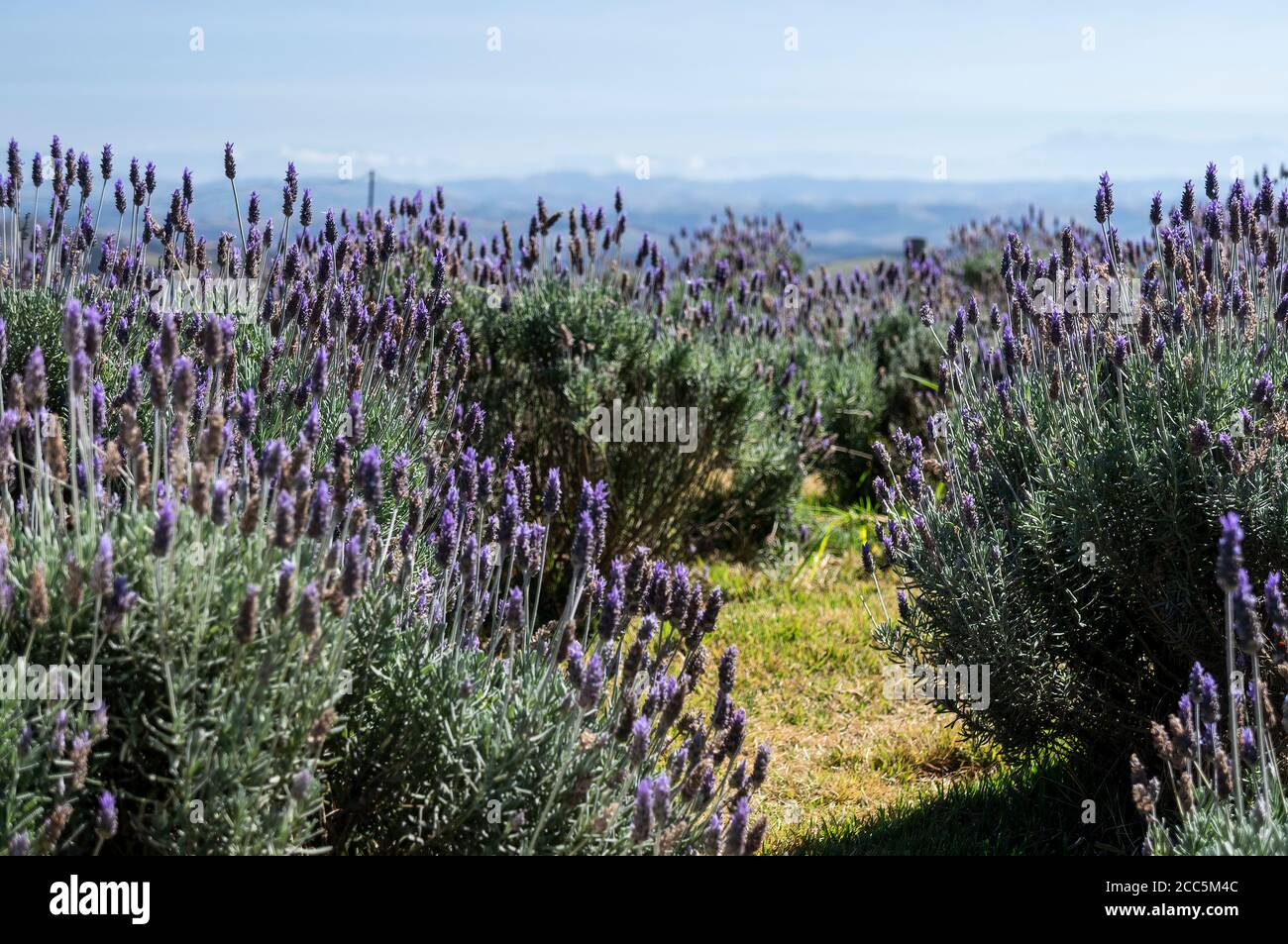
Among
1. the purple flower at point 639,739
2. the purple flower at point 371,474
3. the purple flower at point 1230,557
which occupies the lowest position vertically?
the purple flower at point 639,739

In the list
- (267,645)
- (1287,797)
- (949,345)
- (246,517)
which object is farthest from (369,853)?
(949,345)

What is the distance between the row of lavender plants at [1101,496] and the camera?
3051mm

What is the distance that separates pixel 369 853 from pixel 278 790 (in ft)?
1.25

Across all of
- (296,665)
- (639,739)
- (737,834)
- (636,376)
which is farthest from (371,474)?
(636,376)

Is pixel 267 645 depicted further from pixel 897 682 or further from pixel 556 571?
pixel 556 571

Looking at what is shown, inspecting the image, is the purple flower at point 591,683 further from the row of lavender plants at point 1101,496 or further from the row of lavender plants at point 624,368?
the row of lavender plants at point 624,368

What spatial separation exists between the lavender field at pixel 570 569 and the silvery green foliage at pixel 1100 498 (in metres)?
0.01

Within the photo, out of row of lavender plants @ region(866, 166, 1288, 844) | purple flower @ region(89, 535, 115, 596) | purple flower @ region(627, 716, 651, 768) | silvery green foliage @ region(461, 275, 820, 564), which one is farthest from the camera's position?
silvery green foliage @ region(461, 275, 820, 564)

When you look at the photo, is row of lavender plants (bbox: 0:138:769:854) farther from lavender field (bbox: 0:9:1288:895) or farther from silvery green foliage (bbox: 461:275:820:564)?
silvery green foliage (bbox: 461:275:820:564)

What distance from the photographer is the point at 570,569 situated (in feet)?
19.5

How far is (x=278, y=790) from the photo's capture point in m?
2.31

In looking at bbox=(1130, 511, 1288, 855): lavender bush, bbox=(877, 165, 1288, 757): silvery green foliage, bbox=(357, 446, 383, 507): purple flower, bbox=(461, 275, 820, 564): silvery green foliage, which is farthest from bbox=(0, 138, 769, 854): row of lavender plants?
bbox=(461, 275, 820, 564): silvery green foliage

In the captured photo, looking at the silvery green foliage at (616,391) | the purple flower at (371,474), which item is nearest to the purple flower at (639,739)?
the purple flower at (371,474)

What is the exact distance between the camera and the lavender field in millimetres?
2213
